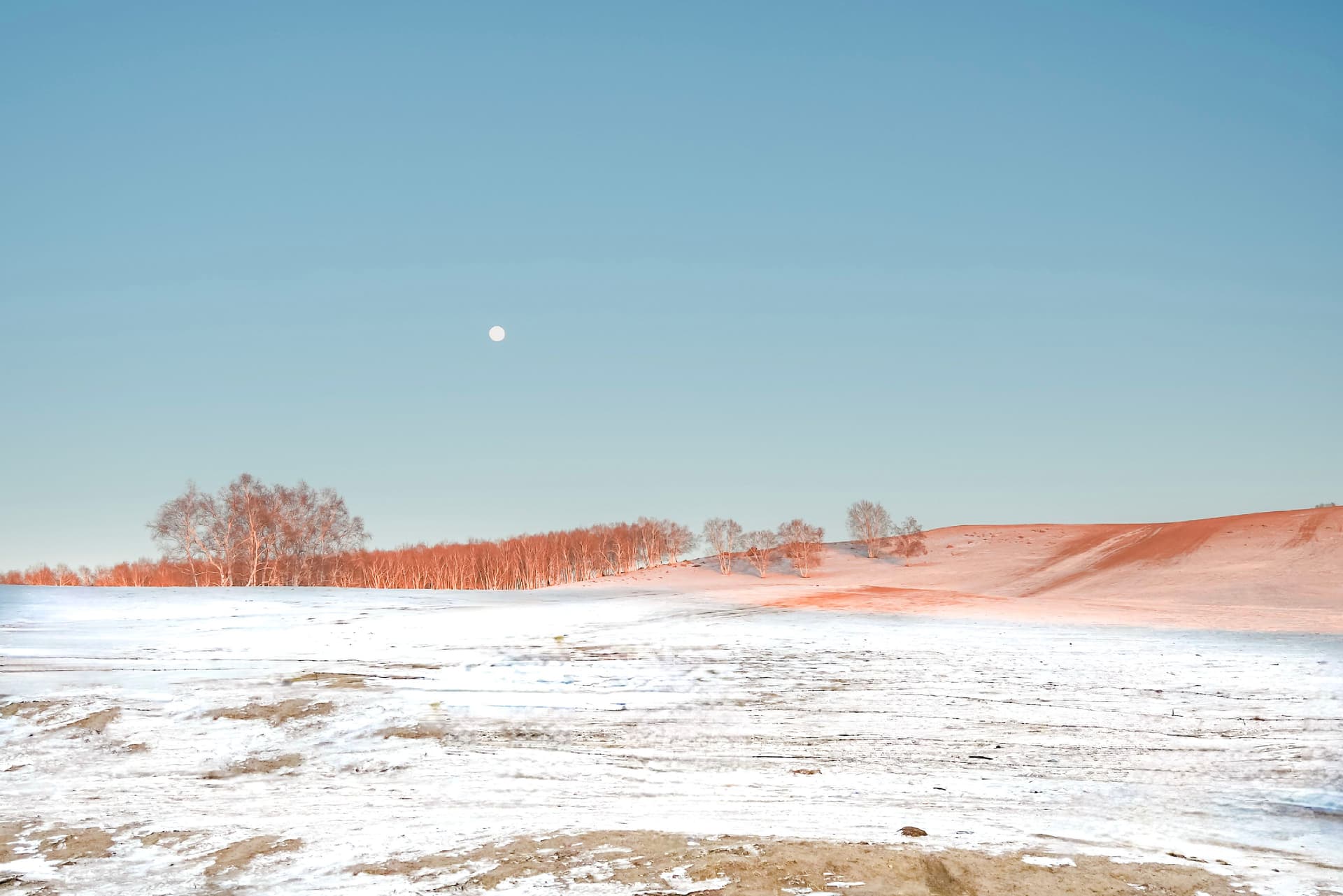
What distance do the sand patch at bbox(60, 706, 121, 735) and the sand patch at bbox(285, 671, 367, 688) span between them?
8.12 feet

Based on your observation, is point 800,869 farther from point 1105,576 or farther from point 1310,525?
point 1310,525

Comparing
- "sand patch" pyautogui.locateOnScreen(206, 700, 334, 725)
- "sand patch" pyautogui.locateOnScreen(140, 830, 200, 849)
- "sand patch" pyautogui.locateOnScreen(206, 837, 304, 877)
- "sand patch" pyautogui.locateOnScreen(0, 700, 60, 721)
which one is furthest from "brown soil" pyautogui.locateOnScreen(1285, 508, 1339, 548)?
"sand patch" pyautogui.locateOnScreen(0, 700, 60, 721)

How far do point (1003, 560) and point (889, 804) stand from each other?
2099 inches

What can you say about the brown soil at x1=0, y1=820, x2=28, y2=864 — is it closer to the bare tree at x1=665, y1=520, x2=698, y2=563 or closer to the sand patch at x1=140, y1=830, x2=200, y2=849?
the sand patch at x1=140, y1=830, x2=200, y2=849

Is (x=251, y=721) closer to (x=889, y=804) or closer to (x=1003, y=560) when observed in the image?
(x=889, y=804)

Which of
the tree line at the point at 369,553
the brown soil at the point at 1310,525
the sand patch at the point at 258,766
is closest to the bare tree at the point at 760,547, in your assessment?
the tree line at the point at 369,553

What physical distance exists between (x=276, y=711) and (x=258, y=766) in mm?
1986

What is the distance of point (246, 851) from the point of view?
8461mm

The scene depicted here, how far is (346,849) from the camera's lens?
8398 mm

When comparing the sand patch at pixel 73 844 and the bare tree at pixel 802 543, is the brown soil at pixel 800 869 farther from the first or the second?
the bare tree at pixel 802 543

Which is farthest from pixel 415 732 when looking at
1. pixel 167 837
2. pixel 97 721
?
pixel 97 721

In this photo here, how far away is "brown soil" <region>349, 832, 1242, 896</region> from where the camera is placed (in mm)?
7184

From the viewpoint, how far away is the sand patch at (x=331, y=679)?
1498 centimetres

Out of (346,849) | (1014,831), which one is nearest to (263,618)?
(346,849)
